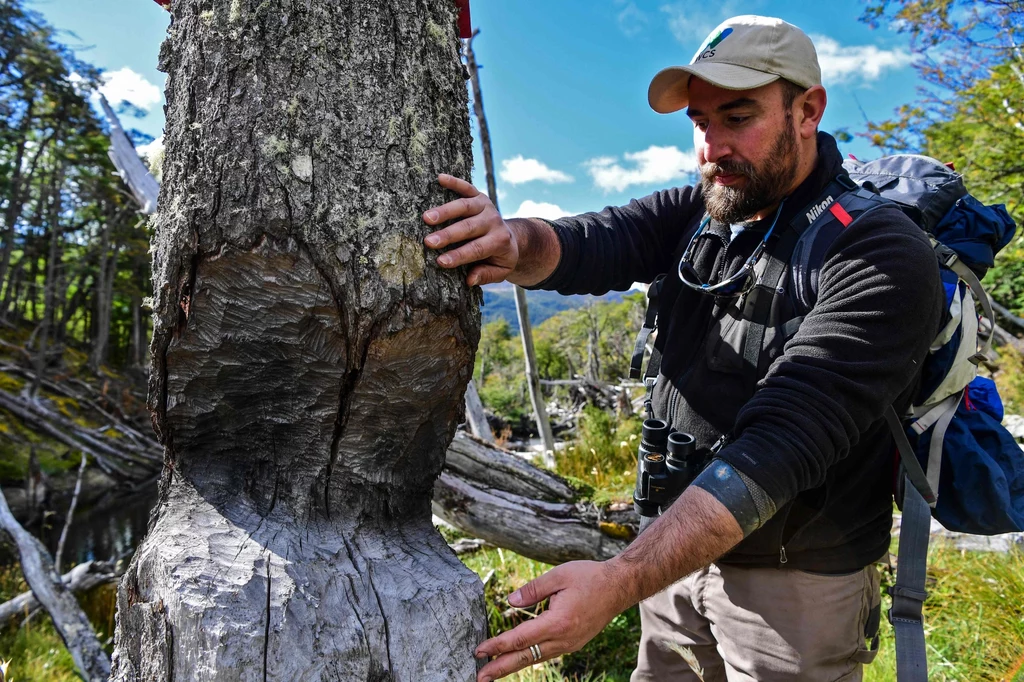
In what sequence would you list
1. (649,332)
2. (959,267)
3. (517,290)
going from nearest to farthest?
1. (959,267)
2. (649,332)
3. (517,290)

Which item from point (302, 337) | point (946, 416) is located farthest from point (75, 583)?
point (946, 416)

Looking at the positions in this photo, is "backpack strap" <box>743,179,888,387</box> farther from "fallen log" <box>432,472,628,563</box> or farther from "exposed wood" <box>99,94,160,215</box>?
"exposed wood" <box>99,94,160,215</box>

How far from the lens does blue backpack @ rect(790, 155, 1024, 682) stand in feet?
5.78

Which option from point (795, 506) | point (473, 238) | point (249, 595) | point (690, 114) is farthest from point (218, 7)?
point (795, 506)

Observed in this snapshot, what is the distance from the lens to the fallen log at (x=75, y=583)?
5055 millimetres

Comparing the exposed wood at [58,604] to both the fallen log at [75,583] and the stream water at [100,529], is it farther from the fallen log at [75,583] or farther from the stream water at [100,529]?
the stream water at [100,529]

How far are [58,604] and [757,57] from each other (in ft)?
18.2

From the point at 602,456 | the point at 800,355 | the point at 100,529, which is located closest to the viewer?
the point at 800,355

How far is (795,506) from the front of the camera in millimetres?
1911

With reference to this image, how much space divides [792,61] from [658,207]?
29.3 inches

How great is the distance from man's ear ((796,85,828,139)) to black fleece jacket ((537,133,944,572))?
8 cm

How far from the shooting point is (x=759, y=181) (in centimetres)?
193

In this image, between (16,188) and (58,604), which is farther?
(16,188)

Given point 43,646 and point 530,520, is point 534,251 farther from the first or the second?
point 43,646
